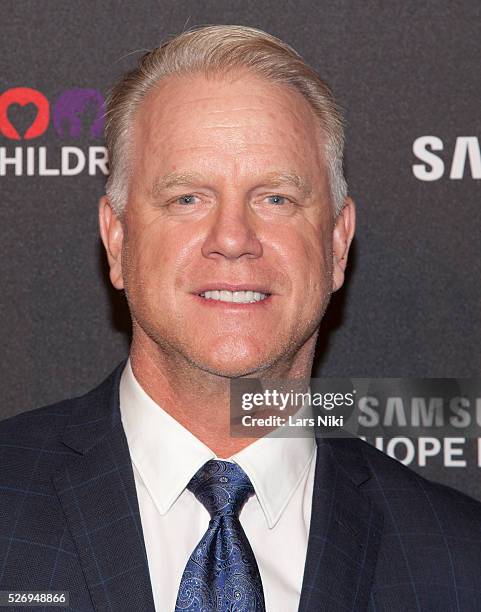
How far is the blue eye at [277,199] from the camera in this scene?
2.10 meters

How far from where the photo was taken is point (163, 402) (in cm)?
220

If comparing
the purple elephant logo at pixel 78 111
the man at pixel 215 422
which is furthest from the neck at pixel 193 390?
the purple elephant logo at pixel 78 111

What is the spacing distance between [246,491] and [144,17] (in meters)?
1.43

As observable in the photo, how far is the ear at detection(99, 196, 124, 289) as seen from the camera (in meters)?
2.26

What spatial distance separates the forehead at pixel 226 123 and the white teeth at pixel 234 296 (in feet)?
0.91

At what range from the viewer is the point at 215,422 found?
7.16ft

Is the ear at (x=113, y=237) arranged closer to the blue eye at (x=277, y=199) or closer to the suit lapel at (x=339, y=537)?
the blue eye at (x=277, y=199)

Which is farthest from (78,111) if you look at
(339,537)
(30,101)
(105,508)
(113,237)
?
(339,537)

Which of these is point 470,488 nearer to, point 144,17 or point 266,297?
point 266,297

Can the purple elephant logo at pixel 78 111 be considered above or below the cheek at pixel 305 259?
above

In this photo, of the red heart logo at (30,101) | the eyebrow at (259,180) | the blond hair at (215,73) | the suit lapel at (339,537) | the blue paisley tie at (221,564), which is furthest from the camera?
the red heart logo at (30,101)

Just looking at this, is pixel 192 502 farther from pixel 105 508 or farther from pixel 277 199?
pixel 277 199

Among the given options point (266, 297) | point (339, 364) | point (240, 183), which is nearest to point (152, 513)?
point (266, 297)

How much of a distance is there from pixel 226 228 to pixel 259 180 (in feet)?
0.48
